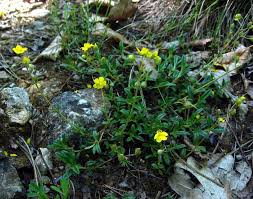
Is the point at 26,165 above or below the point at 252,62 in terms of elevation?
below

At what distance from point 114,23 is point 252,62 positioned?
1021 millimetres

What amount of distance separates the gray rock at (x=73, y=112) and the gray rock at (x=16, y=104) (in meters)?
0.13

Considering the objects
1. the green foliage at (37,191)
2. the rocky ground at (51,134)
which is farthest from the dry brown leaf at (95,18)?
the green foliage at (37,191)

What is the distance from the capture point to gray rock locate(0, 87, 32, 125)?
2.03 m

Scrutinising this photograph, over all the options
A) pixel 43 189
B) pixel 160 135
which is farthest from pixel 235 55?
pixel 43 189

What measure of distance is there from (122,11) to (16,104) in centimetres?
115

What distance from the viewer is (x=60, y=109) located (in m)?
2.09

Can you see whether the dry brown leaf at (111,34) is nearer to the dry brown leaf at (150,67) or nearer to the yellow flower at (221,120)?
the dry brown leaf at (150,67)

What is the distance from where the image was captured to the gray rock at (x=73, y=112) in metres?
1.98

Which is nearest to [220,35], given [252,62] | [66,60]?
[252,62]

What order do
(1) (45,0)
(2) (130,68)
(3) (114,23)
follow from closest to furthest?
(2) (130,68) → (3) (114,23) → (1) (45,0)

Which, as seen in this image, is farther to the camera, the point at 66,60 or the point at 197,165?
the point at 66,60

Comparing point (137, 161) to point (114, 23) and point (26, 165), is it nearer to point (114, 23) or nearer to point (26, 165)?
point (26, 165)

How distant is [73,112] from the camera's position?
205 cm
